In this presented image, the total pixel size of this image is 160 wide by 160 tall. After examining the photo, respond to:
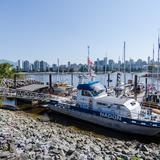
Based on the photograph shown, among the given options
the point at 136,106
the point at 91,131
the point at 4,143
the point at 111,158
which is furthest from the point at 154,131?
the point at 4,143

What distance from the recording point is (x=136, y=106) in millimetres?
26156

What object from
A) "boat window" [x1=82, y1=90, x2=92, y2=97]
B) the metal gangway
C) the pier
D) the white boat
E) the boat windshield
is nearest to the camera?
the white boat

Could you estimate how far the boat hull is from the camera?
947 inches

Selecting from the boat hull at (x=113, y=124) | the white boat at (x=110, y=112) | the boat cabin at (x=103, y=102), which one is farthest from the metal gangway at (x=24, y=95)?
the boat cabin at (x=103, y=102)

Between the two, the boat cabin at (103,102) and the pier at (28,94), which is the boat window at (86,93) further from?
the pier at (28,94)

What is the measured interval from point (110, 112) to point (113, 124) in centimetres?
119

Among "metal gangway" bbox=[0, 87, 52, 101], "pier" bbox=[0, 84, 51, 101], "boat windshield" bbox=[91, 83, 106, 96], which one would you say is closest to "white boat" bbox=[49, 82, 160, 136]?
"boat windshield" bbox=[91, 83, 106, 96]

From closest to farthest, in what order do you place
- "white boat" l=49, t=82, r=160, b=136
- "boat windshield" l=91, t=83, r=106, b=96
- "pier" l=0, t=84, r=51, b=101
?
1. "white boat" l=49, t=82, r=160, b=136
2. "boat windshield" l=91, t=83, r=106, b=96
3. "pier" l=0, t=84, r=51, b=101

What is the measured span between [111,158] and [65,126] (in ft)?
42.8

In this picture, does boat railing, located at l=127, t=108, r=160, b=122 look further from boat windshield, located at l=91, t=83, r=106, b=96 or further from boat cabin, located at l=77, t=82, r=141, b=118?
boat windshield, located at l=91, t=83, r=106, b=96

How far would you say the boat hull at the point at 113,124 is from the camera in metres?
24.0

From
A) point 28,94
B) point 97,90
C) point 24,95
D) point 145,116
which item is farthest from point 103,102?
point 24,95

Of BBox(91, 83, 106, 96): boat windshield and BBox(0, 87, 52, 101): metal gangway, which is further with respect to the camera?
BBox(0, 87, 52, 101): metal gangway

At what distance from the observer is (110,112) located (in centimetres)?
2664
